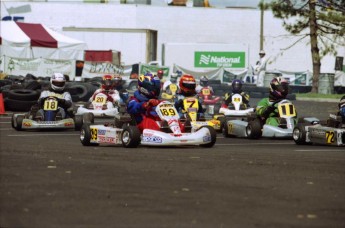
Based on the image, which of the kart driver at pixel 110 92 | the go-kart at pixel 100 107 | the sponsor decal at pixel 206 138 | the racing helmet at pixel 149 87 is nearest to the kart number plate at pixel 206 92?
the kart driver at pixel 110 92

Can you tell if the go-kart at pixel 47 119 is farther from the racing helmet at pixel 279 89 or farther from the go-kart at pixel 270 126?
the racing helmet at pixel 279 89

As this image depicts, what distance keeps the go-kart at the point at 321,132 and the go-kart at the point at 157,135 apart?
6.35 feet

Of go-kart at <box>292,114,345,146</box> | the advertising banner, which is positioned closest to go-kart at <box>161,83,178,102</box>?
go-kart at <box>292,114,345,146</box>

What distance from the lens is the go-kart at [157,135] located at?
50.8ft

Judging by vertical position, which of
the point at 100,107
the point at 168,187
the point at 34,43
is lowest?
the point at 168,187

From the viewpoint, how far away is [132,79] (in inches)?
1566

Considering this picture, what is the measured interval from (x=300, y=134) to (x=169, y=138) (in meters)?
2.74

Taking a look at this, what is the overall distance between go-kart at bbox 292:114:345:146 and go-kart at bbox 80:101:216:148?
1.93 metres

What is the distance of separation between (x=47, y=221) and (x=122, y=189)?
1911 millimetres

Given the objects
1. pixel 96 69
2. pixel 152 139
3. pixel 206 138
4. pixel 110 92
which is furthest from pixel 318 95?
pixel 152 139

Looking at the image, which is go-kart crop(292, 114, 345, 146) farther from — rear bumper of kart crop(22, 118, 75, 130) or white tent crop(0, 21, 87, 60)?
white tent crop(0, 21, 87, 60)

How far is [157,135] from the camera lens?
51.0 feet

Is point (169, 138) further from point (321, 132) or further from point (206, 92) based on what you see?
point (206, 92)

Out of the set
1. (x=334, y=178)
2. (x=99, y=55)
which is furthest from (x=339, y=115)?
(x=99, y=55)
